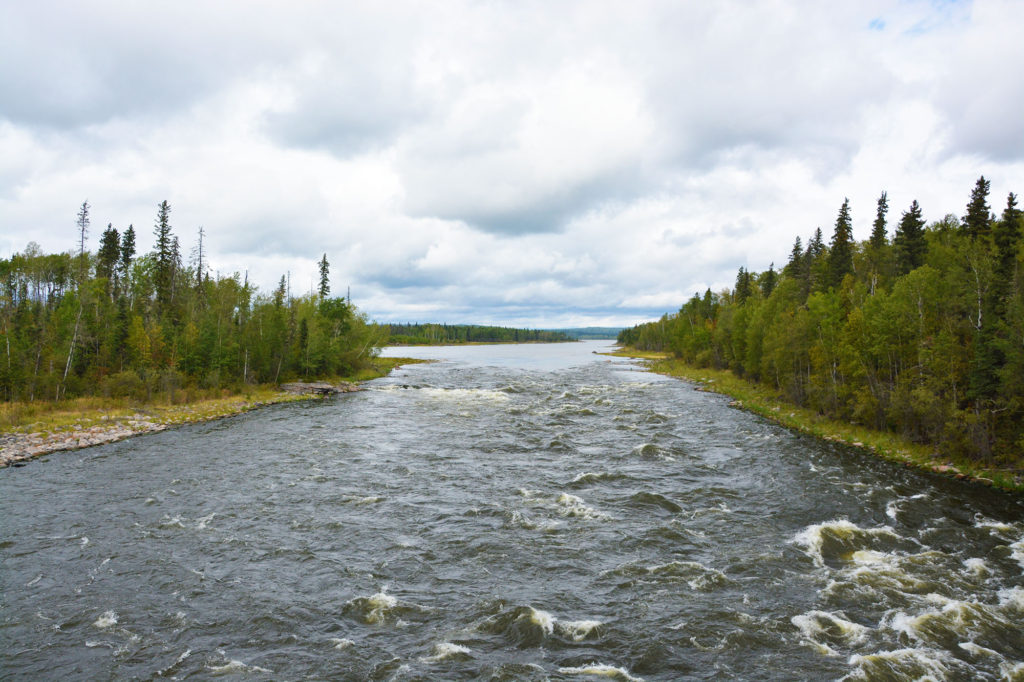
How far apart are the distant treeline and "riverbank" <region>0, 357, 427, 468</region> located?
5445 cm

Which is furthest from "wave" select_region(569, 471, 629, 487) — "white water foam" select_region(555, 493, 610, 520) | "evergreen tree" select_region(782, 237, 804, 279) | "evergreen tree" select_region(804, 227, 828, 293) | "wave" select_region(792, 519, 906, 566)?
"evergreen tree" select_region(782, 237, 804, 279)

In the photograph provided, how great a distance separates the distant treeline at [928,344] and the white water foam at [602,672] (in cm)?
2844

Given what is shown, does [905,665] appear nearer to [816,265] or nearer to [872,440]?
[872,440]

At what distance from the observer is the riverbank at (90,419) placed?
32.5m

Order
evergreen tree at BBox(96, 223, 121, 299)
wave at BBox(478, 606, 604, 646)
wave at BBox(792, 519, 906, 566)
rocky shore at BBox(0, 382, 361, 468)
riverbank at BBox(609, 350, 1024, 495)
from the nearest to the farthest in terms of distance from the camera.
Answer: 1. wave at BBox(478, 606, 604, 646)
2. wave at BBox(792, 519, 906, 566)
3. riverbank at BBox(609, 350, 1024, 495)
4. rocky shore at BBox(0, 382, 361, 468)
5. evergreen tree at BBox(96, 223, 121, 299)

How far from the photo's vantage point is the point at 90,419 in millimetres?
39312

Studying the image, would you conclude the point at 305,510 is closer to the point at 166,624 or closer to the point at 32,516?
the point at 166,624

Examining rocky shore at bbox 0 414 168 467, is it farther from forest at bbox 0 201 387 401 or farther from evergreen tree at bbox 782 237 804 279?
evergreen tree at bbox 782 237 804 279

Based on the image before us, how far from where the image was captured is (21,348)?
4384 centimetres

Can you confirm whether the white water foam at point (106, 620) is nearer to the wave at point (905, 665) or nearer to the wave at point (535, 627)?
the wave at point (535, 627)

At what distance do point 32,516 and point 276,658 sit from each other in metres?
16.7

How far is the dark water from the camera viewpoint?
12.0 m

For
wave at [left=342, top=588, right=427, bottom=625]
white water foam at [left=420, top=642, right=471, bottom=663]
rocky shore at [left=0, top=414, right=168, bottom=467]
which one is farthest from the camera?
rocky shore at [left=0, top=414, right=168, bottom=467]

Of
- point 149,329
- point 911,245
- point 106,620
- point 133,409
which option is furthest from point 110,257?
point 911,245
